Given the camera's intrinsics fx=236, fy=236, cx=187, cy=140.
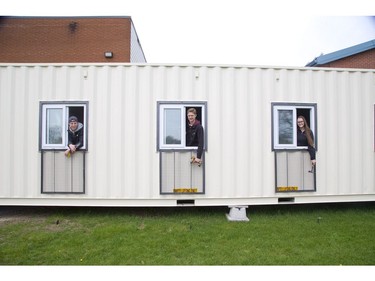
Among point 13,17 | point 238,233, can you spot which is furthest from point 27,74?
point 13,17

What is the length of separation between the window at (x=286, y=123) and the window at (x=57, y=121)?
4.44 m

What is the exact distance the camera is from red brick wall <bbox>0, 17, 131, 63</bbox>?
14.0 m

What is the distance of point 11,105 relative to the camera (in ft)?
17.9

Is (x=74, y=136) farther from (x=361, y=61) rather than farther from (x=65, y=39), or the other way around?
(x=361, y=61)

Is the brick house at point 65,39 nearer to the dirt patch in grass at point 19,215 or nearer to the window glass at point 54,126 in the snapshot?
the window glass at point 54,126

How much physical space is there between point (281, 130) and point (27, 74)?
608 centimetres

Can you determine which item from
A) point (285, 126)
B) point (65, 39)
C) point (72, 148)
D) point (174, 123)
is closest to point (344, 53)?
point (285, 126)

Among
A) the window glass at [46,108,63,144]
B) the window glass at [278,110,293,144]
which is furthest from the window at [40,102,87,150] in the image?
the window glass at [278,110,293,144]

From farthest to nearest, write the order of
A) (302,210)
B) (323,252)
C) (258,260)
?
1. (302,210)
2. (323,252)
3. (258,260)

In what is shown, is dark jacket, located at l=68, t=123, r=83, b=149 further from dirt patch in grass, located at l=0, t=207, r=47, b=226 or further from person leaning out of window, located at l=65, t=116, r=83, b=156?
dirt patch in grass, located at l=0, t=207, r=47, b=226

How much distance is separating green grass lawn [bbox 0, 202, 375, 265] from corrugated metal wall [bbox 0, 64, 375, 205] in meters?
0.56

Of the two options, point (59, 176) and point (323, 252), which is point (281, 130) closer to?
point (323, 252)

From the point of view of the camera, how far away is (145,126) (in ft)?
17.7

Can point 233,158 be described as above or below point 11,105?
below
